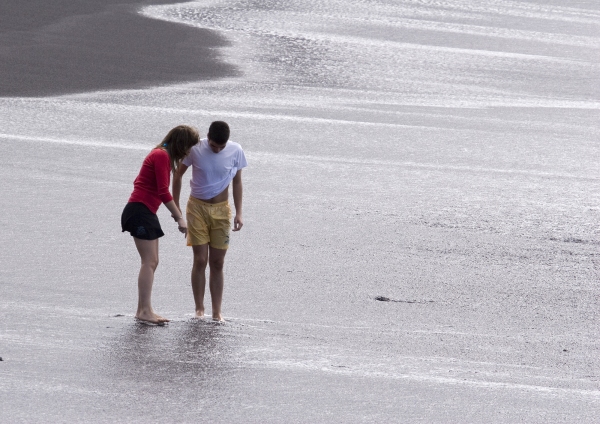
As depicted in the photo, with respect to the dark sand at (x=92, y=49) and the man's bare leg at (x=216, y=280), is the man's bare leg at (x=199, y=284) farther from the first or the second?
the dark sand at (x=92, y=49)

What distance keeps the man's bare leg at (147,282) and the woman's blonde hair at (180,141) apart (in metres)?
0.66

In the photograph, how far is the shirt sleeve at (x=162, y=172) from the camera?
7495 millimetres

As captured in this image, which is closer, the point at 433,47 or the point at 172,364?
the point at 172,364

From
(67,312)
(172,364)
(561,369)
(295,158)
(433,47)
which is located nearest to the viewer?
(172,364)

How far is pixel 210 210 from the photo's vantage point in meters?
7.95

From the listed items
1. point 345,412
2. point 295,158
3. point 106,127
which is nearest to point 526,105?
point 295,158

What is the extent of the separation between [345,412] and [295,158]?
8.13 meters

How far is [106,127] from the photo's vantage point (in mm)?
15211

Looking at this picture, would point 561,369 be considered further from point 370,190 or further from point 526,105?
point 526,105

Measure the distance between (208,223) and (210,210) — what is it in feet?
0.34

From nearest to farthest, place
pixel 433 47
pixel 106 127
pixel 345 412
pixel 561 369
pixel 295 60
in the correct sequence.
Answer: pixel 345 412
pixel 561 369
pixel 106 127
pixel 295 60
pixel 433 47

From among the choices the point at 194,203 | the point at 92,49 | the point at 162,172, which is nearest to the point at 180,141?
the point at 162,172

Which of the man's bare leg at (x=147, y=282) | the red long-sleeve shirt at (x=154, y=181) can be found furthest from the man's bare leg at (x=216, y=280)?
the red long-sleeve shirt at (x=154, y=181)

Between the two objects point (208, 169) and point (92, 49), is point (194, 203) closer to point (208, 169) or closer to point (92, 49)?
point (208, 169)
